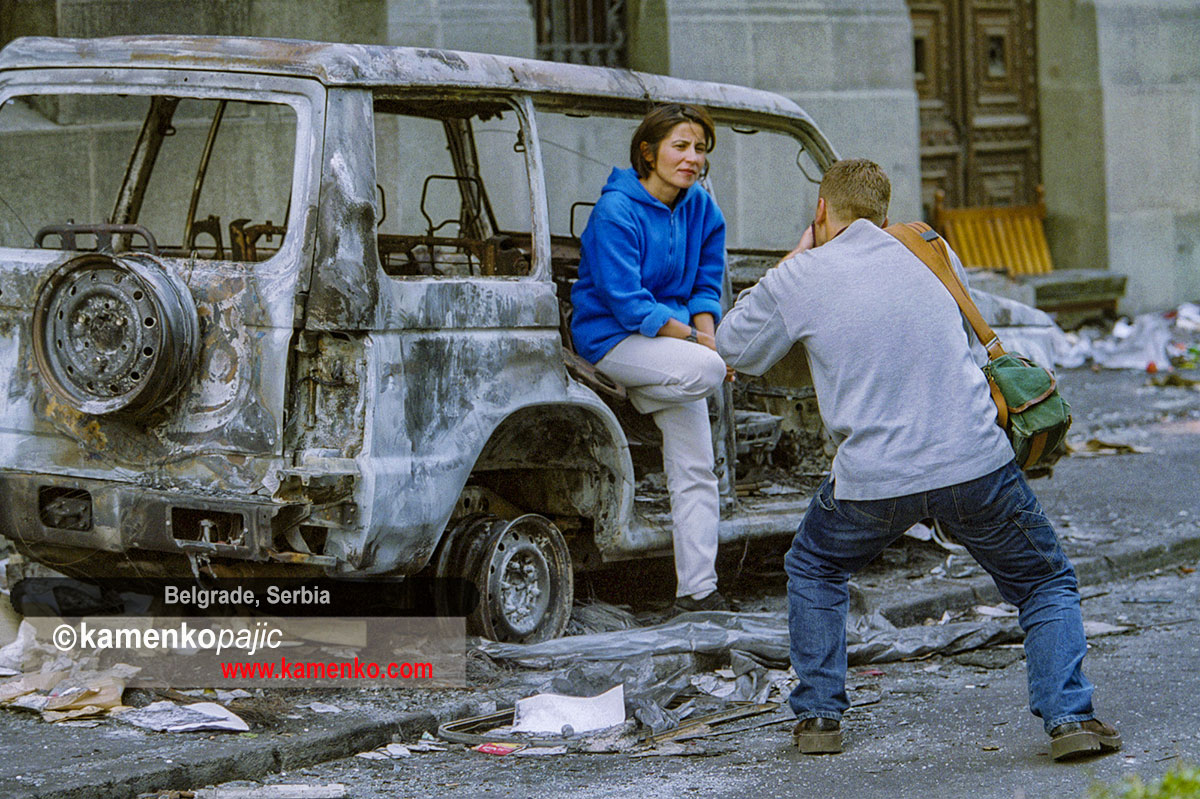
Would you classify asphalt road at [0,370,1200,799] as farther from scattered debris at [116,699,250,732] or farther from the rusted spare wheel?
the rusted spare wheel

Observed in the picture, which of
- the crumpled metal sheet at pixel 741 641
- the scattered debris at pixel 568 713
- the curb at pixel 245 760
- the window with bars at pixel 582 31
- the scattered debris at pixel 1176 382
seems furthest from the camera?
the scattered debris at pixel 1176 382

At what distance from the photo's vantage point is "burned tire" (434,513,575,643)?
17.8 feet

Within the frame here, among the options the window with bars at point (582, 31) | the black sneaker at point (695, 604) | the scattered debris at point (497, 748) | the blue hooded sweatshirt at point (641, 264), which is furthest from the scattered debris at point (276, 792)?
the window with bars at point (582, 31)

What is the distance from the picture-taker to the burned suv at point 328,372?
15.9 ft

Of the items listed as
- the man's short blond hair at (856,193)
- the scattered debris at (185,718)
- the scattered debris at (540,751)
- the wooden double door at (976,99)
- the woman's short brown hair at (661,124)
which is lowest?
the scattered debris at (540,751)

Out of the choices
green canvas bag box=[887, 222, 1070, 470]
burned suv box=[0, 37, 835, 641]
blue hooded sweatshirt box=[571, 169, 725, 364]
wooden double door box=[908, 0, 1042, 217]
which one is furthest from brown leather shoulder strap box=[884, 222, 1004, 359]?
wooden double door box=[908, 0, 1042, 217]

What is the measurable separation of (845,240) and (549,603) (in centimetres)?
186

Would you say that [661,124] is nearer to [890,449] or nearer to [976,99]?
[890,449]

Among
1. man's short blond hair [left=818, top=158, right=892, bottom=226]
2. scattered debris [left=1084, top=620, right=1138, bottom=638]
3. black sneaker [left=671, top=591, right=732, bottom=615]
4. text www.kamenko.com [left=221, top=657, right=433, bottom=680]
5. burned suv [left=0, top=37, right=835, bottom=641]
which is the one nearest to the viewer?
man's short blond hair [left=818, top=158, right=892, bottom=226]

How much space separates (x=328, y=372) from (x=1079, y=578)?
3904 millimetres

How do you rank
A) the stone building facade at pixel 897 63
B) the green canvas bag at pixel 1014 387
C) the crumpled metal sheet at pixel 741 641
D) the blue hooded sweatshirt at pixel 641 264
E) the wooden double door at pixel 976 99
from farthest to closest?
the wooden double door at pixel 976 99, the stone building facade at pixel 897 63, the blue hooded sweatshirt at pixel 641 264, the crumpled metal sheet at pixel 741 641, the green canvas bag at pixel 1014 387

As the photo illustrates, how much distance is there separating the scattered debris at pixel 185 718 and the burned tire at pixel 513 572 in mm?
886

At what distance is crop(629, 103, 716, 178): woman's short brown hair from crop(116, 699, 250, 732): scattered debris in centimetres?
237

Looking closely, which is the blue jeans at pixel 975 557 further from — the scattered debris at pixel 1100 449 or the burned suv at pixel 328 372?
the scattered debris at pixel 1100 449
